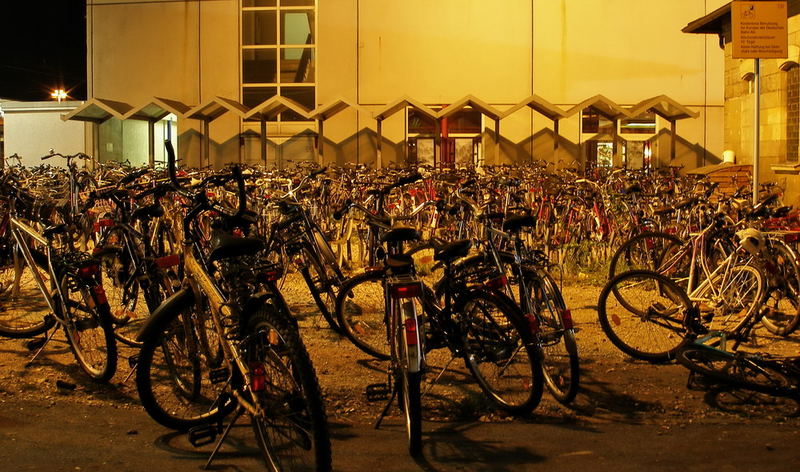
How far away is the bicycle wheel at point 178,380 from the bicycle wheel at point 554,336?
185 centimetres

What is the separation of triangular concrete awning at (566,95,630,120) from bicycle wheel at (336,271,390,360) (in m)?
17.1

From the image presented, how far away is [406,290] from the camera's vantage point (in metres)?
4.29

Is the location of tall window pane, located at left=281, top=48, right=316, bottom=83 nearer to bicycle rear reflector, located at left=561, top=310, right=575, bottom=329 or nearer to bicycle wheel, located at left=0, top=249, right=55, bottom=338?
bicycle wheel, located at left=0, top=249, right=55, bottom=338

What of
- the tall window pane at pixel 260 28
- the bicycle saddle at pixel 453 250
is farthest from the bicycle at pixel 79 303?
the tall window pane at pixel 260 28

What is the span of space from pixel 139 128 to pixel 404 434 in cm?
2572

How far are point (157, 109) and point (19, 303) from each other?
1844 cm

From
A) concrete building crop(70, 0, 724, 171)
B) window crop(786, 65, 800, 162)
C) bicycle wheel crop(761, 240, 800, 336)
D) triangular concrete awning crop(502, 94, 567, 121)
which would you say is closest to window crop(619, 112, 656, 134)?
concrete building crop(70, 0, 724, 171)

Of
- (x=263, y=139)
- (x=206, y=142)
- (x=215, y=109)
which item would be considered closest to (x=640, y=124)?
(x=263, y=139)

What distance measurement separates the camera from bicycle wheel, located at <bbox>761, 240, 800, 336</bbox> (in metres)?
6.14

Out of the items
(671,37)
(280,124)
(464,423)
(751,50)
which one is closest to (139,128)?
(280,124)

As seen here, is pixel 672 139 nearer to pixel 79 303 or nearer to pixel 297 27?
pixel 297 27

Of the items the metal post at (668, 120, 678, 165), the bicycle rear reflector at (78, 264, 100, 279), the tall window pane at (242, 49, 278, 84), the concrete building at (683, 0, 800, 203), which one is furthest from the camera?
the tall window pane at (242, 49, 278, 84)

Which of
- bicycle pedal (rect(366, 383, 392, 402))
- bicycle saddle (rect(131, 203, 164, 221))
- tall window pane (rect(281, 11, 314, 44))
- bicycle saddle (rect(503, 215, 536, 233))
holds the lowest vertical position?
bicycle pedal (rect(366, 383, 392, 402))

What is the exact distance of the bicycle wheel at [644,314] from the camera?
6.07 m
